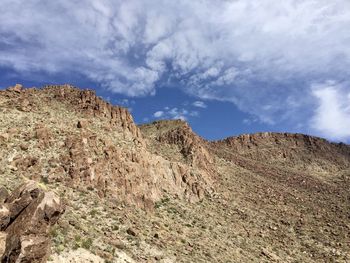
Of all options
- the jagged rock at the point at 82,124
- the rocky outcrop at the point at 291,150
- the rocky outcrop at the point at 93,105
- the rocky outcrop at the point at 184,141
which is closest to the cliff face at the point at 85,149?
the rocky outcrop at the point at 93,105

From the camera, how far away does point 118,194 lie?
40.1 m

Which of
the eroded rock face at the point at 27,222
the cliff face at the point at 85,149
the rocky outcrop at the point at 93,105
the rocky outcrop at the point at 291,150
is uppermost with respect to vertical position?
the rocky outcrop at the point at 291,150

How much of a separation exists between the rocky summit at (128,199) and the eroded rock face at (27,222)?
0.06 metres

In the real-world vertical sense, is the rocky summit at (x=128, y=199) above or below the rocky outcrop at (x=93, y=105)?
below


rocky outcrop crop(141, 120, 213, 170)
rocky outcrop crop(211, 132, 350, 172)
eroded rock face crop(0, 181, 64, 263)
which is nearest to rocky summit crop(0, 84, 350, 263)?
eroded rock face crop(0, 181, 64, 263)

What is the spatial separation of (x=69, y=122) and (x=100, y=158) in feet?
24.0

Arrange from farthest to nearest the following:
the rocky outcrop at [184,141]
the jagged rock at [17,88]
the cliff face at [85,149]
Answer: the rocky outcrop at [184,141], the jagged rock at [17,88], the cliff face at [85,149]

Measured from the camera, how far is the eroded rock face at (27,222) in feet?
74.4

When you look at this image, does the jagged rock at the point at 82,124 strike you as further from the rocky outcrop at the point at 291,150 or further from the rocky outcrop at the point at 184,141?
the rocky outcrop at the point at 291,150

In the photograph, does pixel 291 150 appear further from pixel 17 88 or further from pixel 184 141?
pixel 17 88

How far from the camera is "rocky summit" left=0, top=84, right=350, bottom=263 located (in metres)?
26.9

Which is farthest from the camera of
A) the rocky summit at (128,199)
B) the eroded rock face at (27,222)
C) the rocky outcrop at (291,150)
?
the rocky outcrop at (291,150)

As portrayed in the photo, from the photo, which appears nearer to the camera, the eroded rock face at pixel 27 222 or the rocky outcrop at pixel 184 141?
the eroded rock face at pixel 27 222

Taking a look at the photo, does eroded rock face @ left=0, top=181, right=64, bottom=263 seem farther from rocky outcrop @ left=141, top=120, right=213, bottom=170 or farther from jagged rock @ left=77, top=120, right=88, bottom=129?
rocky outcrop @ left=141, top=120, right=213, bottom=170
